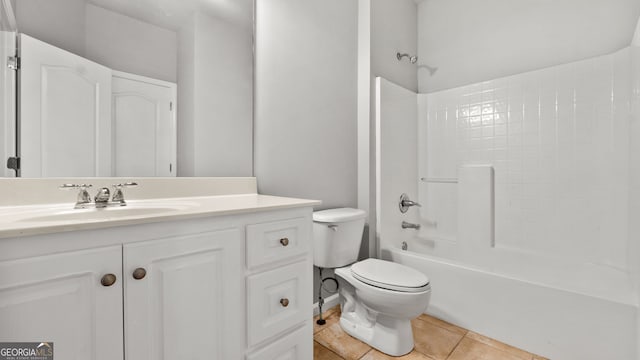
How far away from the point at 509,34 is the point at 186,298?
276 centimetres

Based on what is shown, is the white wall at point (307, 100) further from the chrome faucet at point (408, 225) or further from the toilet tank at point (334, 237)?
the chrome faucet at point (408, 225)

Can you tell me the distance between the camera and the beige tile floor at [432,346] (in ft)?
4.57

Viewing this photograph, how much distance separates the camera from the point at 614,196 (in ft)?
5.63

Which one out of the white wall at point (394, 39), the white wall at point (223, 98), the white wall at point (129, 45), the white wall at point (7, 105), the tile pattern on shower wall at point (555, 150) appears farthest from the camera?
the white wall at point (394, 39)

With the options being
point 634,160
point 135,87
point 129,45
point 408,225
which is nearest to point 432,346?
point 408,225

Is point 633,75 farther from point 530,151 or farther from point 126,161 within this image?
point 126,161

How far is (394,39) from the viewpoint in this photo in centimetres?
230

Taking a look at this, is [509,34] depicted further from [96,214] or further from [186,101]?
[96,214]

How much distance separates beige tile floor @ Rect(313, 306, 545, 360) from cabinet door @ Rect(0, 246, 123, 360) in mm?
1058

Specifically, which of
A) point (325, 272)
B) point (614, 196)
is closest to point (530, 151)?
point (614, 196)

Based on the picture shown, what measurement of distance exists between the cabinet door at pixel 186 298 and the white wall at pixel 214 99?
1.95 feet

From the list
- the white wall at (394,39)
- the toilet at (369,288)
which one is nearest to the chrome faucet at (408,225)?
the toilet at (369,288)

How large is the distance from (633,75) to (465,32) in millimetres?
1168

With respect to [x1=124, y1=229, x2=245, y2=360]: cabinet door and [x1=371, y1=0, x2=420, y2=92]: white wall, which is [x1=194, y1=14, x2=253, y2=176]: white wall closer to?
[x1=124, y1=229, x2=245, y2=360]: cabinet door
